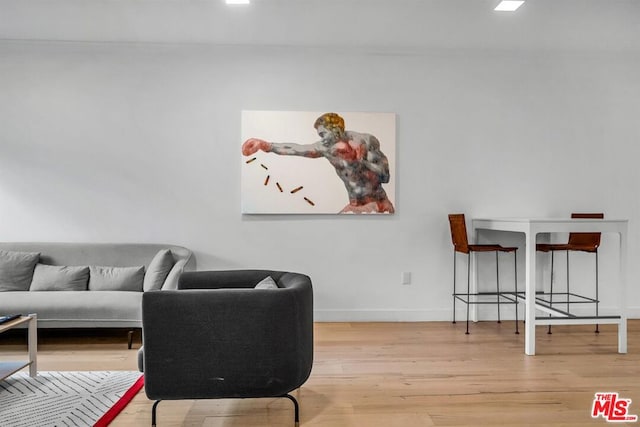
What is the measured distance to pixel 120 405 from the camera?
2469 millimetres

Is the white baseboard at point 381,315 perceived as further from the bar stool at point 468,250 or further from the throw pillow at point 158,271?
the throw pillow at point 158,271

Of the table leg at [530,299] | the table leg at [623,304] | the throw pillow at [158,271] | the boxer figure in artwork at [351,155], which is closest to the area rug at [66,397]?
the throw pillow at [158,271]

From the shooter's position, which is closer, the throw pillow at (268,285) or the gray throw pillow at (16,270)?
the throw pillow at (268,285)

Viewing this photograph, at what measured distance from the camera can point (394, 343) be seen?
3697 mm

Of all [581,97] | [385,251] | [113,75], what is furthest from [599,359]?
[113,75]

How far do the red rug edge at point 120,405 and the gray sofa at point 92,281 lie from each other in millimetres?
852

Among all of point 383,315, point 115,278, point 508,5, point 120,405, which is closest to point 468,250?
point 383,315

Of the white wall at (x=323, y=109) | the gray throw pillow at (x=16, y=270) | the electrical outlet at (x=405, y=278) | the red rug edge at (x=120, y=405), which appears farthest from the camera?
the electrical outlet at (x=405, y=278)

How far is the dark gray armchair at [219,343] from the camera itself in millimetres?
2078

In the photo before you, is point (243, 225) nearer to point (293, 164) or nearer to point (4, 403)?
point (293, 164)

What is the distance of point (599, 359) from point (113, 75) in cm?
478

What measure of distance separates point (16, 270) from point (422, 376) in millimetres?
3426

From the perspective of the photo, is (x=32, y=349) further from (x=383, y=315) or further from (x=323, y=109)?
(x=323, y=109)

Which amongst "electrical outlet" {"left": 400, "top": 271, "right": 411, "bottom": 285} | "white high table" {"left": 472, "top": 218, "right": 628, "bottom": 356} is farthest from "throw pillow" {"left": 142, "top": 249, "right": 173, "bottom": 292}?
"white high table" {"left": 472, "top": 218, "right": 628, "bottom": 356}
